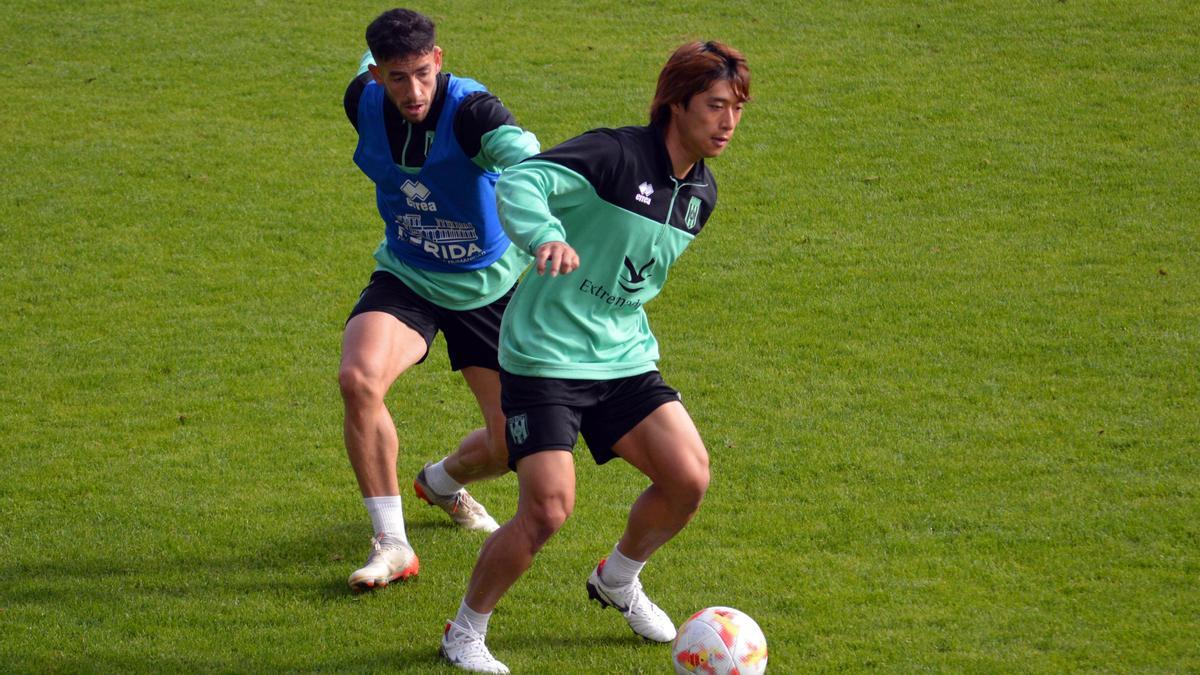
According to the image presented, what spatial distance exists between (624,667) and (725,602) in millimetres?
684

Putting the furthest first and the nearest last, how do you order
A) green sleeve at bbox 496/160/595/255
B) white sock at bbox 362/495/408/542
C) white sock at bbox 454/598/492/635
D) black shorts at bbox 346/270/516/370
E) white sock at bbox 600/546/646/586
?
1. black shorts at bbox 346/270/516/370
2. white sock at bbox 362/495/408/542
3. white sock at bbox 600/546/646/586
4. white sock at bbox 454/598/492/635
5. green sleeve at bbox 496/160/595/255

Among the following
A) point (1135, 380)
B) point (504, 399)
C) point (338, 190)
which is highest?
point (504, 399)

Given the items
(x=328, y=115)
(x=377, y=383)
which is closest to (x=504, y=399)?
(x=377, y=383)

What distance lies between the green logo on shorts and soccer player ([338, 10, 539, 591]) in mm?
1000

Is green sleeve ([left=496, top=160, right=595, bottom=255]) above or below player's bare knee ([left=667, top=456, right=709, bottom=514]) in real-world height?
above

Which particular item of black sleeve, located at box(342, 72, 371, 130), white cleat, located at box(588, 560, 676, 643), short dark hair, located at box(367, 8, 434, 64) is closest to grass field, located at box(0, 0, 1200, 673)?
white cleat, located at box(588, 560, 676, 643)

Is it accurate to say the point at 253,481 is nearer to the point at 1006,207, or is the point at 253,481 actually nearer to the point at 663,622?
the point at 663,622

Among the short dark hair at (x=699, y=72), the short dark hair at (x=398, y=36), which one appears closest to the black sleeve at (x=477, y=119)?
the short dark hair at (x=398, y=36)

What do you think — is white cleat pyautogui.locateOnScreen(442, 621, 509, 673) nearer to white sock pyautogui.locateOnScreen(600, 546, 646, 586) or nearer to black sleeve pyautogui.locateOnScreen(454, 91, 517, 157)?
white sock pyautogui.locateOnScreen(600, 546, 646, 586)

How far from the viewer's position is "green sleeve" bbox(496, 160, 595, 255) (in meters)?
4.45

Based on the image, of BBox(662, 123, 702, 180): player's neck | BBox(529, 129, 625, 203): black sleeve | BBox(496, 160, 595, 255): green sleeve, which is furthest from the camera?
BBox(662, 123, 702, 180): player's neck

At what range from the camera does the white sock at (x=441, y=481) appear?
21.3 ft

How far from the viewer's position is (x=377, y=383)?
5.75 metres

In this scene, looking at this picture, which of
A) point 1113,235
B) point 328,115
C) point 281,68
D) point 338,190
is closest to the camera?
point 1113,235
